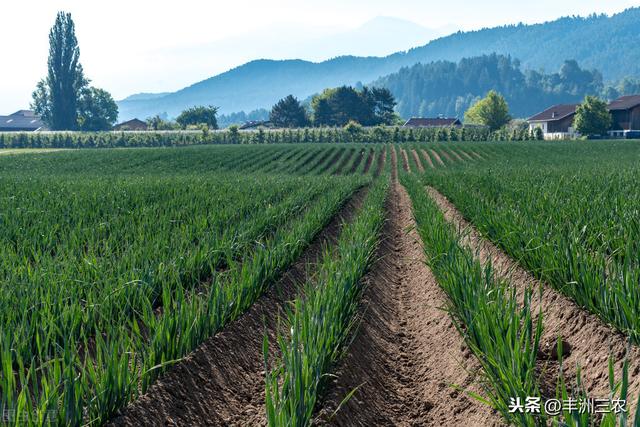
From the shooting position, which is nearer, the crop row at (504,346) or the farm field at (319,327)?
the crop row at (504,346)

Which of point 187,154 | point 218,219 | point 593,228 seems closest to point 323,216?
point 218,219

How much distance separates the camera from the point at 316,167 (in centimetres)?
4506

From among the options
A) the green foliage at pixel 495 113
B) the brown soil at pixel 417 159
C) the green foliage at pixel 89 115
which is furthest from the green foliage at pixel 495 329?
the green foliage at pixel 89 115

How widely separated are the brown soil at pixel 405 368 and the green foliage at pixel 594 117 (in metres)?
85.5

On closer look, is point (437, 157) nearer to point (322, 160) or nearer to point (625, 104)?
point (322, 160)

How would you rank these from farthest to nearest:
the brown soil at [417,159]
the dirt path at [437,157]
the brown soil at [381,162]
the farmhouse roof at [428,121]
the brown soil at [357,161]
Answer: the farmhouse roof at [428,121], the dirt path at [437,157], the brown soil at [417,159], the brown soil at [357,161], the brown soil at [381,162]

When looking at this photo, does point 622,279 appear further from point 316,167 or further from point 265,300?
point 316,167

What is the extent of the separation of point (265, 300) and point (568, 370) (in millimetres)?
3535

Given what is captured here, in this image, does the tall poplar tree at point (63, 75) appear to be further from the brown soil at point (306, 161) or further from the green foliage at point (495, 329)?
the green foliage at point (495, 329)

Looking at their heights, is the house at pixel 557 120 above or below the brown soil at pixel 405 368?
above

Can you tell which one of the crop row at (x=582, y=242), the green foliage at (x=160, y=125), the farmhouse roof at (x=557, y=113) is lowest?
the crop row at (x=582, y=242)

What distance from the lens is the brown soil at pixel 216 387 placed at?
13.2 feet

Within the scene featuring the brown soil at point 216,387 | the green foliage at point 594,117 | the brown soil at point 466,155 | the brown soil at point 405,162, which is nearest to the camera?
the brown soil at point 216,387

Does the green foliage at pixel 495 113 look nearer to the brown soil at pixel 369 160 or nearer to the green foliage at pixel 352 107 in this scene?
the green foliage at pixel 352 107
